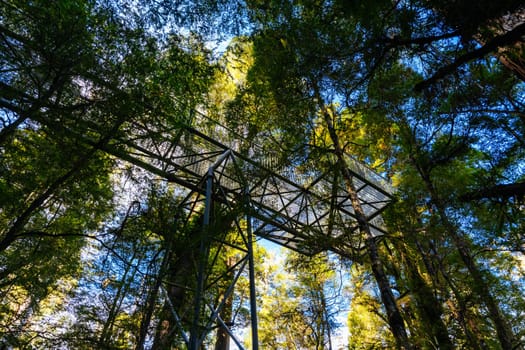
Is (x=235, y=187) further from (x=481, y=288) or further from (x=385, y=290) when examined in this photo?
(x=481, y=288)

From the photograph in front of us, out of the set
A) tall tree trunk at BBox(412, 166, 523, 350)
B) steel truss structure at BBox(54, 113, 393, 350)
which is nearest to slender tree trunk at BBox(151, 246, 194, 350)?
steel truss structure at BBox(54, 113, 393, 350)

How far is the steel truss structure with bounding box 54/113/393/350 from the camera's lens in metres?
4.33

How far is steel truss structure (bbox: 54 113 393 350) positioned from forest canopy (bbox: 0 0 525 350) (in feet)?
0.18

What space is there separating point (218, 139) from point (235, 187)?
137 centimetres

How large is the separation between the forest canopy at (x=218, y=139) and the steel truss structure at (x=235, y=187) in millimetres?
53

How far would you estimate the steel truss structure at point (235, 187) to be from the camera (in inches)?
170

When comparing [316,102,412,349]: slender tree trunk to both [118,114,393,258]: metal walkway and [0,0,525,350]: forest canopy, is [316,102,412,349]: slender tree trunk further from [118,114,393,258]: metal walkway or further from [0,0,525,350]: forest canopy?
[118,114,393,258]: metal walkway

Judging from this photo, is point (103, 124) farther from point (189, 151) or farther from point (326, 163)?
point (326, 163)

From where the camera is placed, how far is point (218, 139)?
5984mm

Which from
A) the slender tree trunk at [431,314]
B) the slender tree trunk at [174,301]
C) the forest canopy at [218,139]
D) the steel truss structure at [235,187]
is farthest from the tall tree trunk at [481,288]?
the slender tree trunk at [174,301]

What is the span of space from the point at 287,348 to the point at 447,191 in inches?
340

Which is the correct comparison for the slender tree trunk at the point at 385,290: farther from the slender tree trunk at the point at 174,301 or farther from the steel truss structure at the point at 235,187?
the slender tree trunk at the point at 174,301

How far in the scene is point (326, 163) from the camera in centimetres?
529

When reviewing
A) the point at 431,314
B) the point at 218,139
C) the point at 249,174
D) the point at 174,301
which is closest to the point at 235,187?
the point at 249,174
